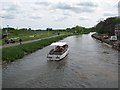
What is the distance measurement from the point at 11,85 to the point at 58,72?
8527 millimetres

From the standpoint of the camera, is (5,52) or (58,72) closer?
(58,72)

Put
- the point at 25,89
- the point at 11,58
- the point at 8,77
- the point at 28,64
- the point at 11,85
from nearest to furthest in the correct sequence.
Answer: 1. the point at 25,89
2. the point at 11,85
3. the point at 8,77
4. the point at 28,64
5. the point at 11,58

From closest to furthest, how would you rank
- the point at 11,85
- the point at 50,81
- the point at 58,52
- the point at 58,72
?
1. the point at 11,85
2. the point at 50,81
3. the point at 58,72
4. the point at 58,52

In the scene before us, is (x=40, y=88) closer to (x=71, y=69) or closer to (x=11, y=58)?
(x=71, y=69)

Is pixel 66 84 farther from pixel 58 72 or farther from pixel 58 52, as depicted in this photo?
pixel 58 52

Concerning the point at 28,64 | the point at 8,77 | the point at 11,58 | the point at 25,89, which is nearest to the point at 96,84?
the point at 25,89

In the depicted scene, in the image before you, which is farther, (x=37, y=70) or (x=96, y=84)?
(x=37, y=70)

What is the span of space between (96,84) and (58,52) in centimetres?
2020

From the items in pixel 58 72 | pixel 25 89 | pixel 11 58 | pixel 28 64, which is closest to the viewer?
pixel 25 89

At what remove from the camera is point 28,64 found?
39.0 m

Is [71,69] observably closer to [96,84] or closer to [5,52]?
[96,84]

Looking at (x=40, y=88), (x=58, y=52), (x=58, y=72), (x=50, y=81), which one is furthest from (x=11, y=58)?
(x=40, y=88)

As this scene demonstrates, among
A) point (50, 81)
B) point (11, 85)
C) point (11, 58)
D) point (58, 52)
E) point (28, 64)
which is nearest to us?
→ point (11, 85)

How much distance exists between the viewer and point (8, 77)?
2933 cm
